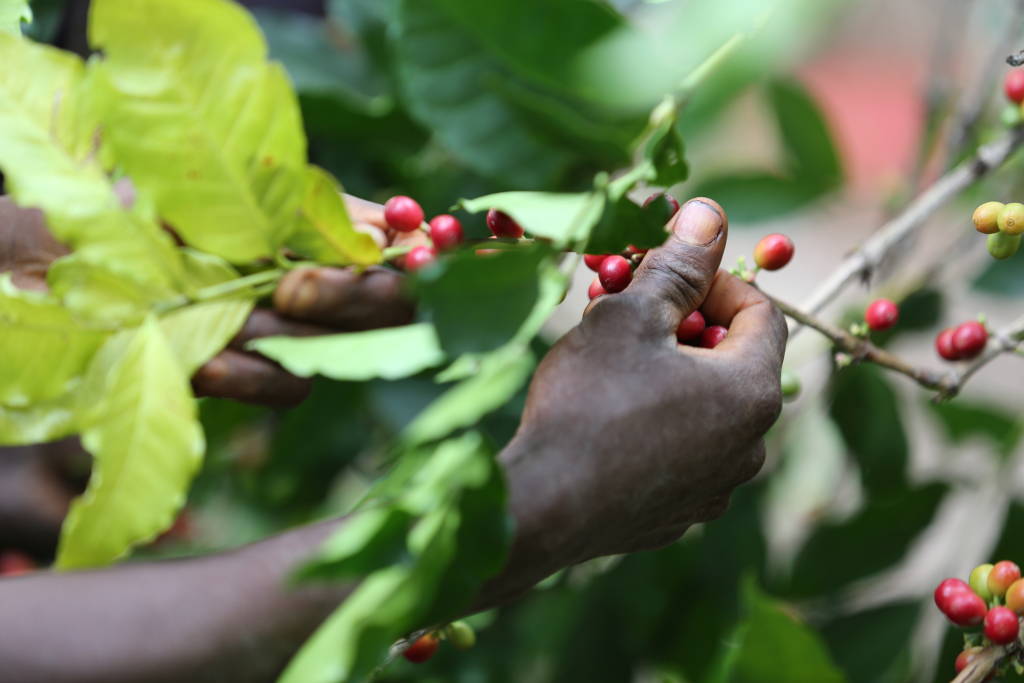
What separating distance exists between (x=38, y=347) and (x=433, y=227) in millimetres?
176

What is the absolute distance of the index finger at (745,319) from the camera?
1.46 feet

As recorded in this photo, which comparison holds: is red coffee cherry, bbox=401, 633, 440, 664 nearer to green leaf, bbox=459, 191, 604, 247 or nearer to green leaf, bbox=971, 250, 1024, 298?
green leaf, bbox=459, 191, 604, 247

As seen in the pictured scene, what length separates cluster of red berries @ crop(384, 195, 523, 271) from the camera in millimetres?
439

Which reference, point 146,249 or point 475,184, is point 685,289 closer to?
point 146,249

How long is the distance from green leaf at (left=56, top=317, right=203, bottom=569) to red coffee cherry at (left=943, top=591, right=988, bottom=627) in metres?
0.36

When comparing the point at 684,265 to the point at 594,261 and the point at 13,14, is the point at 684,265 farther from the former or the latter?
the point at 13,14

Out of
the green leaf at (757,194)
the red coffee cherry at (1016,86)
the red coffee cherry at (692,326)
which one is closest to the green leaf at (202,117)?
the red coffee cherry at (692,326)

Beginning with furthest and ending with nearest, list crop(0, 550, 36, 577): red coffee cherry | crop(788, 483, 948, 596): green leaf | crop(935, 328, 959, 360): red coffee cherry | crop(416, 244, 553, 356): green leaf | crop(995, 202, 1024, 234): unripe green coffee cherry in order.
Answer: crop(0, 550, 36, 577): red coffee cherry < crop(788, 483, 948, 596): green leaf < crop(935, 328, 959, 360): red coffee cherry < crop(995, 202, 1024, 234): unripe green coffee cherry < crop(416, 244, 553, 356): green leaf

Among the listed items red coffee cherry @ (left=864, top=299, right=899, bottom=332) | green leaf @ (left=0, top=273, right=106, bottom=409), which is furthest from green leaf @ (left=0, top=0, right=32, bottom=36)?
red coffee cherry @ (left=864, top=299, right=899, bottom=332)

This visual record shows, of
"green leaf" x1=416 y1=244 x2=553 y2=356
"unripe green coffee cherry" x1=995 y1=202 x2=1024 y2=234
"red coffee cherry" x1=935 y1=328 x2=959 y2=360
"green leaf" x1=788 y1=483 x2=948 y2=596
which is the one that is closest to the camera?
"green leaf" x1=416 y1=244 x2=553 y2=356

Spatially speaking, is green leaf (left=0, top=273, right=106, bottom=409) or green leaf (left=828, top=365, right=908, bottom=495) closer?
green leaf (left=0, top=273, right=106, bottom=409)

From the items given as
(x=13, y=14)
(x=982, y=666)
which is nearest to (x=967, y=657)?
(x=982, y=666)

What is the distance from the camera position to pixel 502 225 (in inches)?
18.3

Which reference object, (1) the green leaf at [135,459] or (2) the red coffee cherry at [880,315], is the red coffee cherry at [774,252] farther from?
(1) the green leaf at [135,459]
